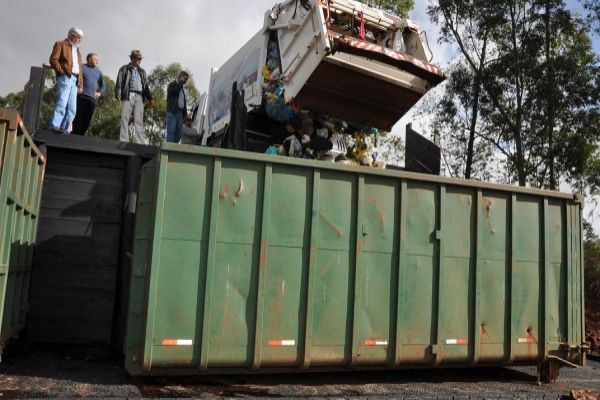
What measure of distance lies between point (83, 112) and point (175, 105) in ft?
5.25

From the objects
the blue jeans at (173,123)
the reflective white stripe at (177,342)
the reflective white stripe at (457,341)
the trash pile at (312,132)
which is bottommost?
the reflective white stripe at (177,342)

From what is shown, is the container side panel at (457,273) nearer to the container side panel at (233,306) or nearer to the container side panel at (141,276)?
the container side panel at (233,306)

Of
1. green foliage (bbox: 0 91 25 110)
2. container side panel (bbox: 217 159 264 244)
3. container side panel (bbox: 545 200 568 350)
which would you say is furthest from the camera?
green foliage (bbox: 0 91 25 110)

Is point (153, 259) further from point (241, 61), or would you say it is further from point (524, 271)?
point (241, 61)

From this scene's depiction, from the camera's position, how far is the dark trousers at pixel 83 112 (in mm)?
7266

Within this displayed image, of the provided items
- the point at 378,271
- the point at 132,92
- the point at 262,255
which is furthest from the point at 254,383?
the point at 132,92

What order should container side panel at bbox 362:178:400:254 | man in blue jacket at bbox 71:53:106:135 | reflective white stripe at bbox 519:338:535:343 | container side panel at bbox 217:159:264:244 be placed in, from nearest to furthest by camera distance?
container side panel at bbox 217:159:264:244 < container side panel at bbox 362:178:400:254 < reflective white stripe at bbox 519:338:535:343 < man in blue jacket at bbox 71:53:106:135

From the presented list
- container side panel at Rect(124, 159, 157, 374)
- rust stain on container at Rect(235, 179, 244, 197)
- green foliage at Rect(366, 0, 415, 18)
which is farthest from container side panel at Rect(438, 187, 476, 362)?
green foliage at Rect(366, 0, 415, 18)

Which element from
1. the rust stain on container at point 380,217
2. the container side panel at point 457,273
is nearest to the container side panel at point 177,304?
the rust stain on container at point 380,217

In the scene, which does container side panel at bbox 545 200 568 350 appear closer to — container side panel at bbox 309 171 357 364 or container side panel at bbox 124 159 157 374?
container side panel at bbox 309 171 357 364

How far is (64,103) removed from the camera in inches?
251

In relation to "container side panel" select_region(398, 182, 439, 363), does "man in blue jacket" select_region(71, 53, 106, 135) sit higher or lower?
higher

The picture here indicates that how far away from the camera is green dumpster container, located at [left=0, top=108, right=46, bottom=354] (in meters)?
Result: 4.07

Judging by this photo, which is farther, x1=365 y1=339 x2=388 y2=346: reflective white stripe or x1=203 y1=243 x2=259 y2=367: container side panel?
x1=365 y1=339 x2=388 y2=346: reflective white stripe
